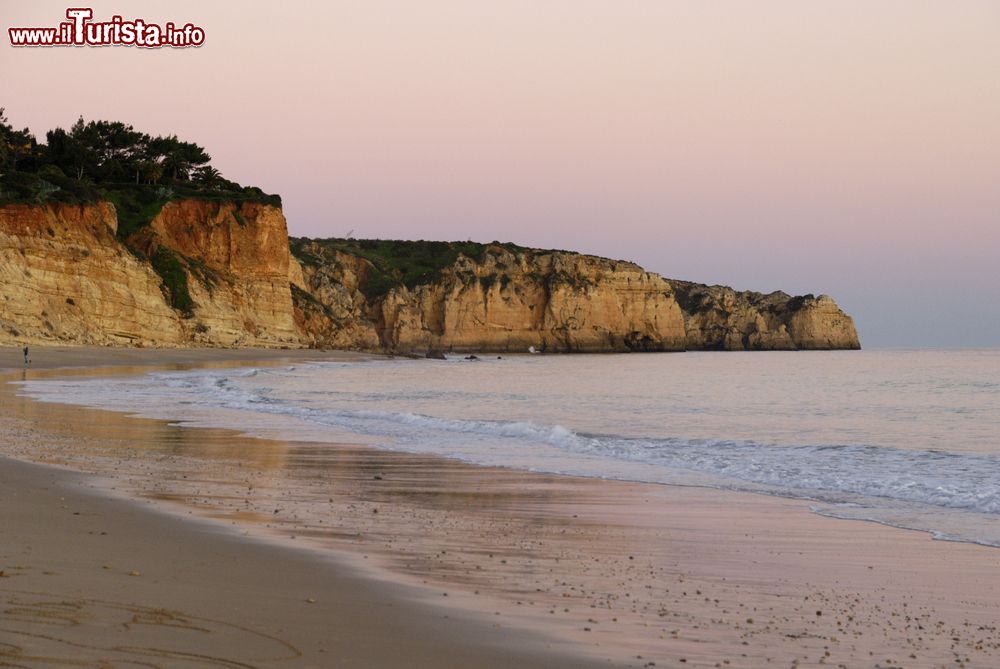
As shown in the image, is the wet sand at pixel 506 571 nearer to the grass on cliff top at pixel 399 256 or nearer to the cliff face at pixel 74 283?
the cliff face at pixel 74 283

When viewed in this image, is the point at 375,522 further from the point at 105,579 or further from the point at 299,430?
the point at 299,430

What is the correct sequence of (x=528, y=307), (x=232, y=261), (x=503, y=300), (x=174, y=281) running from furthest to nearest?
1. (x=528, y=307)
2. (x=503, y=300)
3. (x=232, y=261)
4. (x=174, y=281)

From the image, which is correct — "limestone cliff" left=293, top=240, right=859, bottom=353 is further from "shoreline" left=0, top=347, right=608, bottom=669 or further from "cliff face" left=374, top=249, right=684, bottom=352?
"shoreline" left=0, top=347, right=608, bottom=669

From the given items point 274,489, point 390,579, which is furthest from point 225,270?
point 390,579

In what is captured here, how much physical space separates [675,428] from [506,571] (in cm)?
1517

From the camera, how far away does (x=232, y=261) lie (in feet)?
237

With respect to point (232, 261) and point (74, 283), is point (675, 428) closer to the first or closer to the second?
point (74, 283)

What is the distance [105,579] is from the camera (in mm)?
5555

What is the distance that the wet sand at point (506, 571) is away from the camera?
192 inches

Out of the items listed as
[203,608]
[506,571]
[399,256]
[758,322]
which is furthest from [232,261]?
[758,322]

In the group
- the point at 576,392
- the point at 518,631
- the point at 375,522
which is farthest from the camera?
the point at 576,392

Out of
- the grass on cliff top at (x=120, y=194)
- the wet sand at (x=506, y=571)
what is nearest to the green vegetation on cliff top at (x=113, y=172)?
the grass on cliff top at (x=120, y=194)

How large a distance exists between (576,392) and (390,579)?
30.8 m

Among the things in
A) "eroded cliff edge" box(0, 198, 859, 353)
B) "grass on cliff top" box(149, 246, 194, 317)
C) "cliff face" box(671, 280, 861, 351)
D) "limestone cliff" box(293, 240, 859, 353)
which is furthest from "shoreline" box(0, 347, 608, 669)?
"cliff face" box(671, 280, 861, 351)
